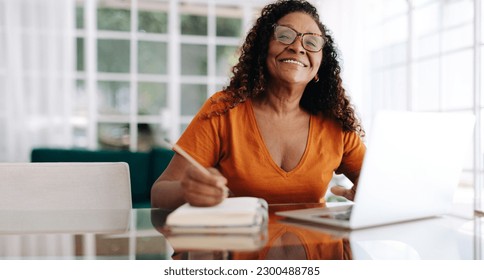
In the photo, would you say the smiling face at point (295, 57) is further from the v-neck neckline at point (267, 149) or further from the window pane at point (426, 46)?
the window pane at point (426, 46)

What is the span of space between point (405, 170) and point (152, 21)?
4.06 meters

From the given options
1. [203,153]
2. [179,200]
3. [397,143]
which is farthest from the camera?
[203,153]

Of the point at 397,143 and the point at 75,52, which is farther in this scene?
the point at 75,52

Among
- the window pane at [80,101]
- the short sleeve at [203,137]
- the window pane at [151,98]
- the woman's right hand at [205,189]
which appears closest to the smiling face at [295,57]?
the short sleeve at [203,137]

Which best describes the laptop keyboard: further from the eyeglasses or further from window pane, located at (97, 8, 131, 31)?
window pane, located at (97, 8, 131, 31)

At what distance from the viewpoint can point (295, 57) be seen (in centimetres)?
147

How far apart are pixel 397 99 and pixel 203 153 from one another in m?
2.94

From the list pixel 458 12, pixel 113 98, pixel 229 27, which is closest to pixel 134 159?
pixel 113 98

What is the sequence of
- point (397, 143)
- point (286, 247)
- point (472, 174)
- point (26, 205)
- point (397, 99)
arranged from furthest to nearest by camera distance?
point (397, 99), point (472, 174), point (26, 205), point (397, 143), point (286, 247)

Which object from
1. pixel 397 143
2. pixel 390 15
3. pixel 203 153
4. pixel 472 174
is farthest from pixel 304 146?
pixel 390 15

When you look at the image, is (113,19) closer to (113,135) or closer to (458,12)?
(113,135)

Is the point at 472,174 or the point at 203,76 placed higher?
the point at 203,76

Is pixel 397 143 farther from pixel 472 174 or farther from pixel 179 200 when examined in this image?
pixel 472 174

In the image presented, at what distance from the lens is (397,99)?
4027 mm
